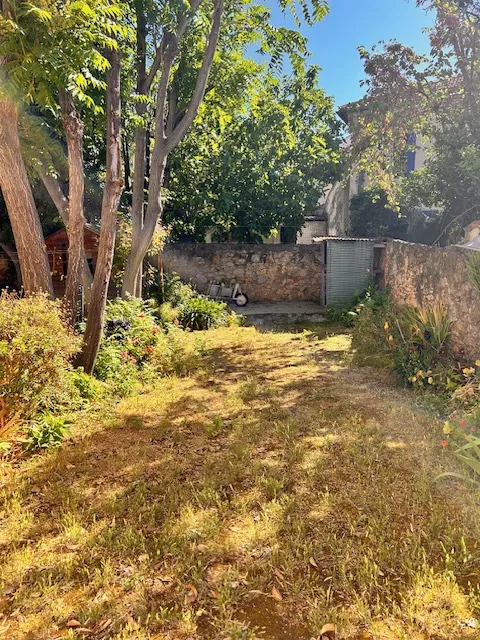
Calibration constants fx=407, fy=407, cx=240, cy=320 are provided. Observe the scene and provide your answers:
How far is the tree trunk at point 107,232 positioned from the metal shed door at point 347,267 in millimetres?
7992

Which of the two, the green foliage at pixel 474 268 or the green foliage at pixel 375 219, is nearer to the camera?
the green foliage at pixel 474 268

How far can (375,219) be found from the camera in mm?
17516

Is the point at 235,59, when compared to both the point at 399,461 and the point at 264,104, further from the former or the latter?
the point at 399,461

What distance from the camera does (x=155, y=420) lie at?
5.11m

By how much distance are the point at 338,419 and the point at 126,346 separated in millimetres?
3553

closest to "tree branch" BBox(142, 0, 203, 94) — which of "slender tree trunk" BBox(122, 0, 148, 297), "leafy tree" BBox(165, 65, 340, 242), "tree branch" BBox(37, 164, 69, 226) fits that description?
"slender tree trunk" BBox(122, 0, 148, 297)

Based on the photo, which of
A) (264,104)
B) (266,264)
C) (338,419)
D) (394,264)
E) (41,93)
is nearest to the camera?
(41,93)

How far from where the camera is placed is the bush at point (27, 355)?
3965 millimetres

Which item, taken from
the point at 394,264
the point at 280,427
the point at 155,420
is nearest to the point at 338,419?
the point at 280,427

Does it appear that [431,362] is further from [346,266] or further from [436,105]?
[436,105]

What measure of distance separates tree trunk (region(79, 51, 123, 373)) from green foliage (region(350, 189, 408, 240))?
13.4 meters

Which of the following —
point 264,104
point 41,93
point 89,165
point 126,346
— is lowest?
point 126,346

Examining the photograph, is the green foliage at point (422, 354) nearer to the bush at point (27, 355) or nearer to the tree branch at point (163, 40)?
the bush at point (27, 355)

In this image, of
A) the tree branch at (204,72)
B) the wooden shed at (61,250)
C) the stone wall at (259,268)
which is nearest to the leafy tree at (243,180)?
the stone wall at (259,268)
